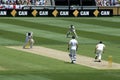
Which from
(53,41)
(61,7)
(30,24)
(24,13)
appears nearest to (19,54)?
(53,41)

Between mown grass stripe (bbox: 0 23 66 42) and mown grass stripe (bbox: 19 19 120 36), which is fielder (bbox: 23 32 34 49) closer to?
mown grass stripe (bbox: 0 23 66 42)

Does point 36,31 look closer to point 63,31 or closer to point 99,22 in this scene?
point 63,31

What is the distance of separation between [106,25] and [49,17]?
411 inches

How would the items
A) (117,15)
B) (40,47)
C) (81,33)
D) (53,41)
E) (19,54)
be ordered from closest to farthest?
(19,54) → (40,47) → (53,41) → (81,33) → (117,15)

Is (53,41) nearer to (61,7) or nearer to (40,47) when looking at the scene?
(40,47)

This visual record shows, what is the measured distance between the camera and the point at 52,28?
2376 inches

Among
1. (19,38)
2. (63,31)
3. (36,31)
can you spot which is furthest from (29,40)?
(63,31)

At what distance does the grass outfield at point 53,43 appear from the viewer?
101ft

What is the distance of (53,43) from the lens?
49.1 metres

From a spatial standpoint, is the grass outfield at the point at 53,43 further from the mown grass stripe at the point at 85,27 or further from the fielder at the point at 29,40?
the fielder at the point at 29,40

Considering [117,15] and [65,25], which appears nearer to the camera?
[65,25]

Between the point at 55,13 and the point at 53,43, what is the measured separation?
23.5m

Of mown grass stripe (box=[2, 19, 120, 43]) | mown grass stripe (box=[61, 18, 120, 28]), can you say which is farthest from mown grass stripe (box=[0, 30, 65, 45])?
mown grass stripe (box=[61, 18, 120, 28])

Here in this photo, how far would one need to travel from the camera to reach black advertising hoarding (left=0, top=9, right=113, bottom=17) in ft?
231
